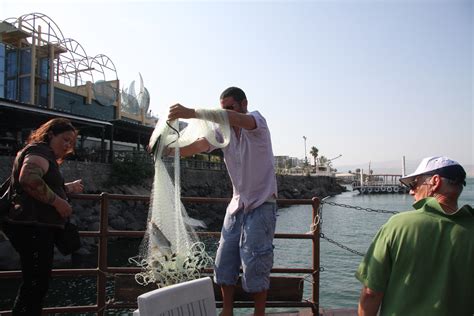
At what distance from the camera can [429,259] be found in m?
1.92

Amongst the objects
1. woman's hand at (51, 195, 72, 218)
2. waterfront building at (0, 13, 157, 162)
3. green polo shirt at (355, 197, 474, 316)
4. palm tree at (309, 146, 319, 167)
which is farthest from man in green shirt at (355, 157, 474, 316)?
palm tree at (309, 146, 319, 167)

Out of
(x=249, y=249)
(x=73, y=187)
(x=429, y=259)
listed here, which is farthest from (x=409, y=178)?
(x=73, y=187)

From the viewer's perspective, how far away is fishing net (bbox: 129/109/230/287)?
2.78 meters

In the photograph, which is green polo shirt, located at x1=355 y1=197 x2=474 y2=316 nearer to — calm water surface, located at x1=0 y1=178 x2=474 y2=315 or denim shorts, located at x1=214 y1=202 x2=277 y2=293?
denim shorts, located at x1=214 y1=202 x2=277 y2=293

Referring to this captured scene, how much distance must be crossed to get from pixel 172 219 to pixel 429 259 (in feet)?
5.69

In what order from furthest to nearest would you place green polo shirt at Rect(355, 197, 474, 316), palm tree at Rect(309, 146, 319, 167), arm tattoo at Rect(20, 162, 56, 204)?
1. palm tree at Rect(309, 146, 319, 167)
2. arm tattoo at Rect(20, 162, 56, 204)
3. green polo shirt at Rect(355, 197, 474, 316)

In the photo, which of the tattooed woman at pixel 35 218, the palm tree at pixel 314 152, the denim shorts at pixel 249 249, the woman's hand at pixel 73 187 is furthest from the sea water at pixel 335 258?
the palm tree at pixel 314 152

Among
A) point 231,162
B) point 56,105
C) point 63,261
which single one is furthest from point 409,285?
point 56,105

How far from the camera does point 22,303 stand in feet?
8.73

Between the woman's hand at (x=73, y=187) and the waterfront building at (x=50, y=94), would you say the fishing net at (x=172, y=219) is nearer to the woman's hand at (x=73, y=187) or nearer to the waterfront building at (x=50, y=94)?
the woman's hand at (x=73, y=187)

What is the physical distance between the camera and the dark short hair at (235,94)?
2.92 m

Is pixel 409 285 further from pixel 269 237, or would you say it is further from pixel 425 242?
pixel 269 237

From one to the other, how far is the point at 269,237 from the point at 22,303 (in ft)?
5.57

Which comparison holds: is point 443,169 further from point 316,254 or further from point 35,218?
point 35,218
